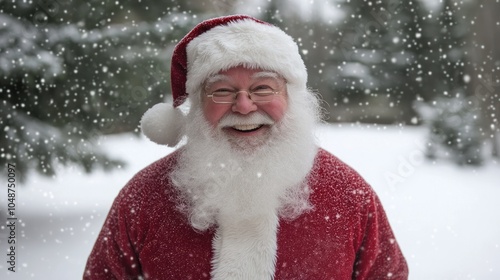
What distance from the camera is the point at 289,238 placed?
1503 mm

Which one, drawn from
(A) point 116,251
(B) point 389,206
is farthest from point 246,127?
(B) point 389,206

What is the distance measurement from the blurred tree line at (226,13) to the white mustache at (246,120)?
5.28 feet

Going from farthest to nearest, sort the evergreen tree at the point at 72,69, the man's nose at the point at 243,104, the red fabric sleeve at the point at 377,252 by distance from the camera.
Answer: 1. the evergreen tree at the point at 72,69
2. the red fabric sleeve at the point at 377,252
3. the man's nose at the point at 243,104

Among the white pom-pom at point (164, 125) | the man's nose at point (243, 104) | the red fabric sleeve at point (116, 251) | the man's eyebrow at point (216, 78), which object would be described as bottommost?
the red fabric sleeve at point (116, 251)

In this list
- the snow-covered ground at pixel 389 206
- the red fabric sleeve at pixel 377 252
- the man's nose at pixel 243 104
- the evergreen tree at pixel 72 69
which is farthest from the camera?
the snow-covered ground at pixel 389 206

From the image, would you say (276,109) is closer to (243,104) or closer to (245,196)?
(243,104)

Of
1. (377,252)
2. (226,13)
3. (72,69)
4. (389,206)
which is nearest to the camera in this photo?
(377,252)

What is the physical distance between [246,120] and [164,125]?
32cm

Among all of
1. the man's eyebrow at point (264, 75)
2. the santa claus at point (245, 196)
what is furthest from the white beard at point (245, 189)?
the man's eyebrow at point (264, 75)

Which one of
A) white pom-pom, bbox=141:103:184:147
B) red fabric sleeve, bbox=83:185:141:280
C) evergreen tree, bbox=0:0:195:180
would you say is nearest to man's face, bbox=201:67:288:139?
white pom-pom, bbox=141:103:184:147

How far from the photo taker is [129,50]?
307cm

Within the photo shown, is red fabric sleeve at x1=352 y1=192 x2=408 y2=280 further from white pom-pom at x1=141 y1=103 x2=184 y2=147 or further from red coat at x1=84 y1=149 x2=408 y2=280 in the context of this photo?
white pom-pom at x1=141 y1=103 x2=184 y2=147

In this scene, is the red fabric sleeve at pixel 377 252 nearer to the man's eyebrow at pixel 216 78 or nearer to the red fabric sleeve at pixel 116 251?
the man's eyebrow at pixel 216 78

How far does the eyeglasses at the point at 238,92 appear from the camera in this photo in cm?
148
